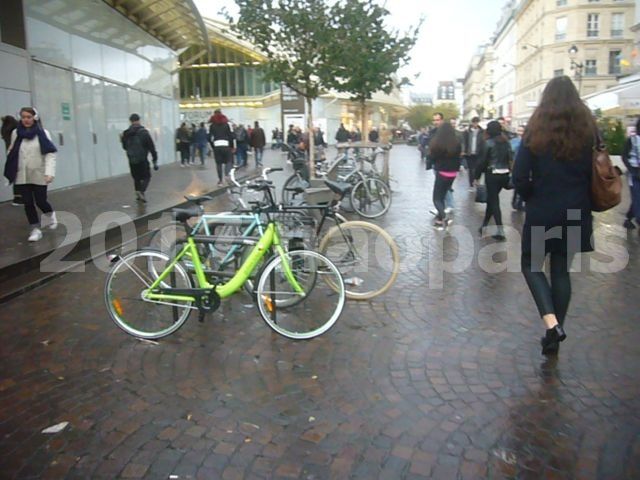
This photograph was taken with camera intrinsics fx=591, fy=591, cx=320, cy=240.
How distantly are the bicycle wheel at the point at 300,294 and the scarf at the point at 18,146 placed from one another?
17.0ft

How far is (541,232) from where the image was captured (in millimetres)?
4344

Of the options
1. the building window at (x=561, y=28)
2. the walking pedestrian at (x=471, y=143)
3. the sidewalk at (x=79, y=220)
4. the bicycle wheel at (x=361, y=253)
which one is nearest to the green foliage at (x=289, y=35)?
the sidewalk at (x=79, y=220)

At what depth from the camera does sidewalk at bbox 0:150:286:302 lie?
23.3 ft

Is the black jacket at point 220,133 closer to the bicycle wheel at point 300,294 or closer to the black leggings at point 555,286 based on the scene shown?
the bicycle wheel at point 300,294

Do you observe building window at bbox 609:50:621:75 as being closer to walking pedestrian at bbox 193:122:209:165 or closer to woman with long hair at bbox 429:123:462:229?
walking pedestrian at bbox 193:122:209:165

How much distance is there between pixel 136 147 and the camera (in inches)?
464

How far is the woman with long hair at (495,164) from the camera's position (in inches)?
342

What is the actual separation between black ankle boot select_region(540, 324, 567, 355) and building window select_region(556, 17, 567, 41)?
73.4m

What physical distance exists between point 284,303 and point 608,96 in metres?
20.3

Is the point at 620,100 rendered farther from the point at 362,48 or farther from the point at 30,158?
the point at 30,158

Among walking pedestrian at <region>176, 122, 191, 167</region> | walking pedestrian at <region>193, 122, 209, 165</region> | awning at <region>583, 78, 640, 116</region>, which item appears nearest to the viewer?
awning at <region>583, 78, 640, 116</region>

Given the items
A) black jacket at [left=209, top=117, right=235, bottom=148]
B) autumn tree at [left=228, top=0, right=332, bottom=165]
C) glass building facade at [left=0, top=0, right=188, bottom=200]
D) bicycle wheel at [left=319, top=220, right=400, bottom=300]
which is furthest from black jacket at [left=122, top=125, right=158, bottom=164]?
bicycle wheel at [left=319, top=220, right=400, bottom=300]

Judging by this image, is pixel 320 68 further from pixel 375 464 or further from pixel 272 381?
pixel 375 464

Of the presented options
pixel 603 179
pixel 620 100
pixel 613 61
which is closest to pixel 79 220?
pixel 603 179
